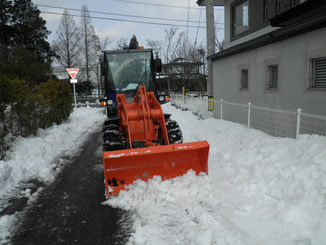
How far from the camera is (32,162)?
240 inches

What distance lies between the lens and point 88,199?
445cm

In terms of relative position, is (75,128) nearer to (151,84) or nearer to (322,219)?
(151,84)

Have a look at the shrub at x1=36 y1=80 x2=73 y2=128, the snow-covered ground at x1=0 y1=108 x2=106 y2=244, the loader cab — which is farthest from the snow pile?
the shrub at x1=36 y1=80 x2=73 y2=128

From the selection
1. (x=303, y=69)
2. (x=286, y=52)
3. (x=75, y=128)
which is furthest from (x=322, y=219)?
(x=75, y=128)

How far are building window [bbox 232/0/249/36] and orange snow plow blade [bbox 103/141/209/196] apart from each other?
7.64m

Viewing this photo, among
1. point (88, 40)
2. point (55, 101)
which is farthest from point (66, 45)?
point (55, 101)

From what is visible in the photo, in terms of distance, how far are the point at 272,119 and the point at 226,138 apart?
1.43 meters

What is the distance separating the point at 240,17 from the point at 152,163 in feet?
29.8

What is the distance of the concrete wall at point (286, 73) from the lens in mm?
6117

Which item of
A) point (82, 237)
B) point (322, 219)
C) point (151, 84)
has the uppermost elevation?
point (151, 84)

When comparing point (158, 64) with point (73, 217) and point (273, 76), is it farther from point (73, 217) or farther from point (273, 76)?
point (73, 217)

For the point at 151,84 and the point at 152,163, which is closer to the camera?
the point at 152,163

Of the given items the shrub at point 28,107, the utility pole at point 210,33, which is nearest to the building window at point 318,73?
the utility pole at point 210,33

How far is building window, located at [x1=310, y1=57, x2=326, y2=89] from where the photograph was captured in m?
6.06
